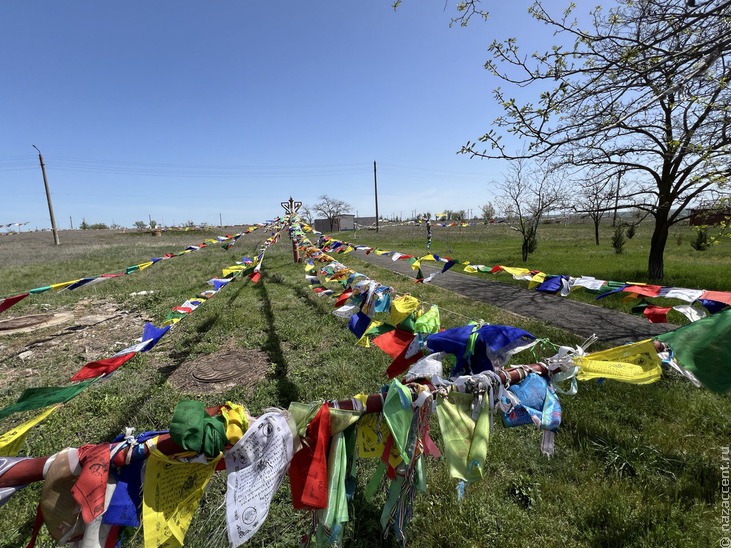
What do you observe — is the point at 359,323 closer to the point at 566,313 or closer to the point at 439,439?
the point at 439,439

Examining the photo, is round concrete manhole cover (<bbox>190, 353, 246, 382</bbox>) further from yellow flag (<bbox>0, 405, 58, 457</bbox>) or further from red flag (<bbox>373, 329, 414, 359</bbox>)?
yellow flag (<bbox>0, 405, 58, 457</bbox>)

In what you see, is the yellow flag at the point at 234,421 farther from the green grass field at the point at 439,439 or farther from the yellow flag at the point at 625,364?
the yellow flag at the point at 625,364

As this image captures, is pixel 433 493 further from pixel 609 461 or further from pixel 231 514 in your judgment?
pixel 231 514

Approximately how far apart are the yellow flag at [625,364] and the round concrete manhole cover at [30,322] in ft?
33.0

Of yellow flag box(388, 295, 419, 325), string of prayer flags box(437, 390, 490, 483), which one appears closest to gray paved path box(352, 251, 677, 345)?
yellow flag box(388, 295, 419, 325)

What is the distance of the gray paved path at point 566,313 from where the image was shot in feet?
20.3

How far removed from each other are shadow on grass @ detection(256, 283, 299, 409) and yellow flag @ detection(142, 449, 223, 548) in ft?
8.75

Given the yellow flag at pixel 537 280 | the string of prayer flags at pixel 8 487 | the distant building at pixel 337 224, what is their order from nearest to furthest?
1. the string of prayer flags at pixel 8 487
2. the yellow flag at pixel 537 280
3. the distant building at pixel 337 224

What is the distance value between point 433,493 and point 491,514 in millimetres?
461

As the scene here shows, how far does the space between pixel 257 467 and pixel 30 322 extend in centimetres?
962

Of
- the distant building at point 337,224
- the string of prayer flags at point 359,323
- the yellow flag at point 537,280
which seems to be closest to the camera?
the string of prayer flags at point 359,323

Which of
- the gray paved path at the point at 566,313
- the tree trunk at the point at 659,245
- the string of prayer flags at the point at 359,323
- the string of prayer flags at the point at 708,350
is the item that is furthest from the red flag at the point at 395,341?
the tree trunk at the point at 659,245

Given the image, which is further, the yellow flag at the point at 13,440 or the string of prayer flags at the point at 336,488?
the string of prayer flags at the point at 336,488

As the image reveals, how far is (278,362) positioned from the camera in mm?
5121
